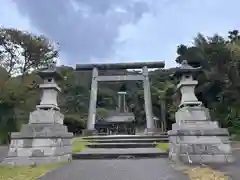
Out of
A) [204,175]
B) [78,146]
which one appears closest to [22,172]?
[204,175]

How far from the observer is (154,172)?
5617 millimetres

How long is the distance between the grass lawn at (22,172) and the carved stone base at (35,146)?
Result: 1.13 ft

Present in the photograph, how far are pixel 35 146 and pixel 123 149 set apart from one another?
13.7 feet

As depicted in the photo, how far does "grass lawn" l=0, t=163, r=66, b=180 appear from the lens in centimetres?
527

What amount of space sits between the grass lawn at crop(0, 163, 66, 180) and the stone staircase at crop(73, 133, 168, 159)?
2.07m

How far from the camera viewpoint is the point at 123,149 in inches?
410

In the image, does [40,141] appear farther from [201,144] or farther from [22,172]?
[201,144]

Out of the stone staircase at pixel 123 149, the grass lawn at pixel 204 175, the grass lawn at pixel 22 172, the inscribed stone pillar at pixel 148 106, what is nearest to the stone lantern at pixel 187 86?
the stone staircase at pixel 123 149

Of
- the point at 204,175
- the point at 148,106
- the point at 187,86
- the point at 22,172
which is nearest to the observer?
the point at 204,175

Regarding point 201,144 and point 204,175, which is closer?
point 204,175

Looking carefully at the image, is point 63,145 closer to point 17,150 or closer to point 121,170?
point 17,150

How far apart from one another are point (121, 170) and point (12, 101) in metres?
12.7

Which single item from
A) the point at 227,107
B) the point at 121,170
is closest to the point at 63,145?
the point at 121,170

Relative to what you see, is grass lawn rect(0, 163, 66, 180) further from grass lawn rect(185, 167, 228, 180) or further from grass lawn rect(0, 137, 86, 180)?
grass lawn rect(185, 167, 228, 180)
